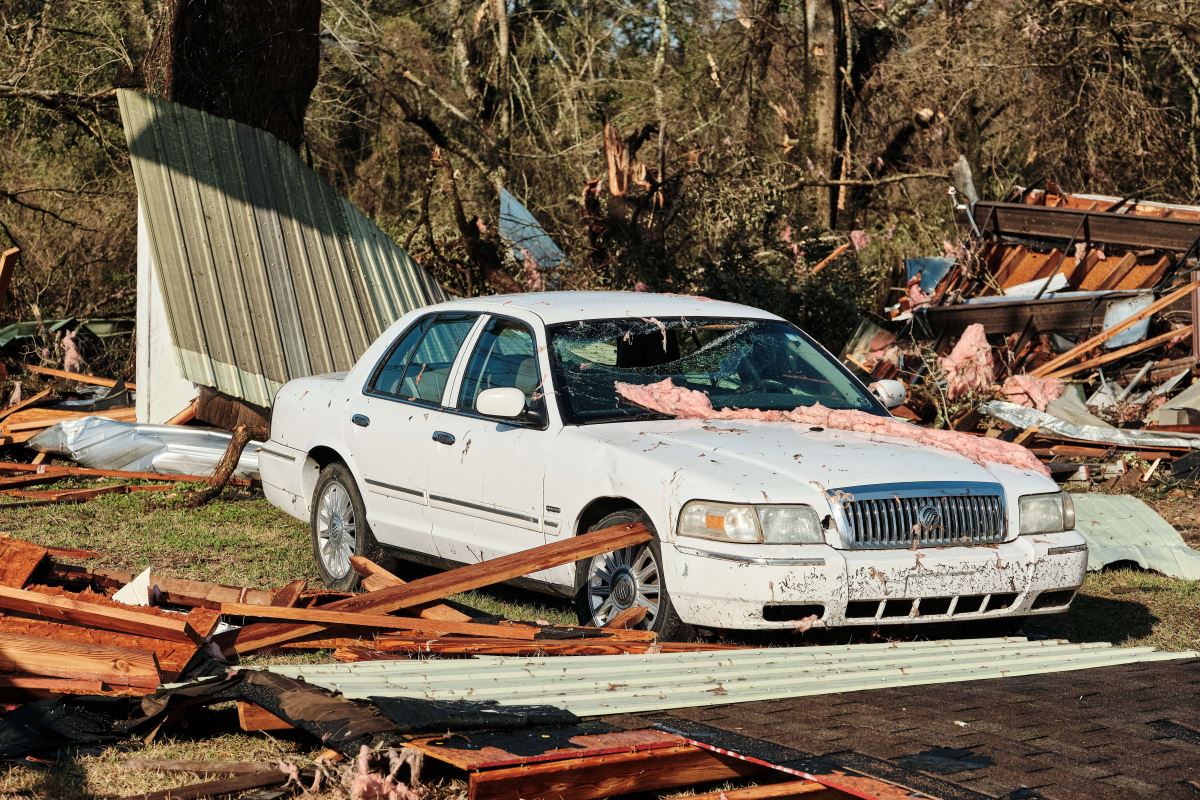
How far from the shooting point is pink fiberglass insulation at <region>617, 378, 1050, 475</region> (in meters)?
6.62

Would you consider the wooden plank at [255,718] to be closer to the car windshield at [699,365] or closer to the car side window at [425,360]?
the car windshield at [699,365]

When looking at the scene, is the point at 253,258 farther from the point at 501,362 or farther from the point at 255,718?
the point at 255,718

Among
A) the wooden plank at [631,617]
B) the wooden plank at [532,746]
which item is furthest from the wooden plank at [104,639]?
the wooden plank at [631,617]

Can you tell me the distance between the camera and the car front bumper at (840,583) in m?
5.62

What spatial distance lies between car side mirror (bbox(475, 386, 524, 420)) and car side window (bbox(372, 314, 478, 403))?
2.55ft

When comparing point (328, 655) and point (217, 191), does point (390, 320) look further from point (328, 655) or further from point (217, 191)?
point (328, 655)

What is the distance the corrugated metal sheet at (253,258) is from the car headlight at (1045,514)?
764 centimetres

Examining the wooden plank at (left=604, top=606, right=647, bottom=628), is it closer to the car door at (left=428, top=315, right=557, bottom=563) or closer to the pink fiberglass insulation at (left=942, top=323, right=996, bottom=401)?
the car door at (left=428, top=315, right=557, bottom=563)

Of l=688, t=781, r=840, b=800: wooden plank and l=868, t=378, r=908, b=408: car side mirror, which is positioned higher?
l=868, t=378, r=908, b=408: car side mirror

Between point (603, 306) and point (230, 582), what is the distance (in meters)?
2.61

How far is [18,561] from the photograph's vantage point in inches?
263

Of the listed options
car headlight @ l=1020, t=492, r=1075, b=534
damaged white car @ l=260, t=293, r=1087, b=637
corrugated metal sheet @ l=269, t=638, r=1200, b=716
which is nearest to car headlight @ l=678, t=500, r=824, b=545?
damaged white car @ l=260, t=293, r=1087, b=637

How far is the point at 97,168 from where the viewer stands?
20.8 meters

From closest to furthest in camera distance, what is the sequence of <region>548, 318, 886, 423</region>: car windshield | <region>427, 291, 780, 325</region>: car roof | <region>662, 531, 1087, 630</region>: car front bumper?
<region>662, 531, 1087, 630</region>: car front bumper
<region>548, 318, 886, 423</region>: car windshield
<region>427, 291, 780, 325</region>: car roof
